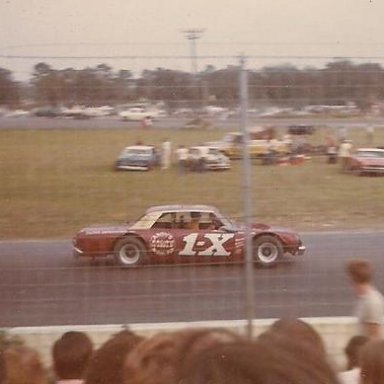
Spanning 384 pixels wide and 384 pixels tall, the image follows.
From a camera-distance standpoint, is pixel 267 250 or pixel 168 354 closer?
pixel 168 354

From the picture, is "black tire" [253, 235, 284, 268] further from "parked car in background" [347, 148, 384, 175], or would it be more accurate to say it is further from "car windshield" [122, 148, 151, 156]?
"car windshield" [122, 148, 151, 156]

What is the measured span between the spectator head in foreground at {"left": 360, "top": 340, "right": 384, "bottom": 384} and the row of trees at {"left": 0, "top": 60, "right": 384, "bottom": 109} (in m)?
0.92

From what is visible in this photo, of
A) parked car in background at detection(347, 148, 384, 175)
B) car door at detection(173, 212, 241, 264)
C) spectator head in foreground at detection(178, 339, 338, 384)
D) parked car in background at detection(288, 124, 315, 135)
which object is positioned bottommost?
car door at detection(173, 212, 241, 264)

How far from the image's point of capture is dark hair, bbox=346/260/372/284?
2.35m

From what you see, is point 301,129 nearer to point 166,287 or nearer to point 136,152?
point 136,152

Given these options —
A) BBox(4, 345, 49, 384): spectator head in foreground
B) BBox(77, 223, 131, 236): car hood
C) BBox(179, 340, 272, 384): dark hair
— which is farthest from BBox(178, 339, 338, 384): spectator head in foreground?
BBox(77, 223, 131, 236): car hood

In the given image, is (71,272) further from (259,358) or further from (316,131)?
(259,358)

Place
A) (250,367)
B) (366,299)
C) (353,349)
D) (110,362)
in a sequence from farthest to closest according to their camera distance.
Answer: (366,299), (353,349), (110,362), (250,367)

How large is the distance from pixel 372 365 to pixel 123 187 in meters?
1.01

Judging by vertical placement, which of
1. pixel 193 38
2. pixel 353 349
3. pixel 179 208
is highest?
pixel 193 38

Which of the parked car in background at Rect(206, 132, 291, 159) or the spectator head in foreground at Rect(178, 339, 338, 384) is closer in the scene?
the spectator head in foreground at Rect(178, 339, 338, 384)

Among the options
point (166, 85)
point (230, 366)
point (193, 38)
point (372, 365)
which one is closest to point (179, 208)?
point (166, 85)

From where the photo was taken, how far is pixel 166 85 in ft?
7.52

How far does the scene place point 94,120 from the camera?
2289 mm
